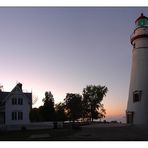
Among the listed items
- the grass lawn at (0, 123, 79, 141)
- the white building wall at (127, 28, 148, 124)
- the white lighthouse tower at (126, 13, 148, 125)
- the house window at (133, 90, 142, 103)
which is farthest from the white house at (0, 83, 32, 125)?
the house window at (133, 90, 142, 103)

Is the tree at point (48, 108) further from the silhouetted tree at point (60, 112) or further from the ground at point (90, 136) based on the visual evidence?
the ground at point (90, 136)

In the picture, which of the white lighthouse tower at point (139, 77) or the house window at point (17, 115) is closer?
the white lighthouse tower at point (139, 77)

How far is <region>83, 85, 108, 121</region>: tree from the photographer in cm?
4872

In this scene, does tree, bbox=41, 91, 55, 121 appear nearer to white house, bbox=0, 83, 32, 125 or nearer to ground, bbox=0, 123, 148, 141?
white house, bbox=0, 83, 32, 125

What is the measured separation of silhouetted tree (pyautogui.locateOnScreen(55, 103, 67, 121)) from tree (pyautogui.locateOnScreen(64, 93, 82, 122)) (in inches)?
28.4

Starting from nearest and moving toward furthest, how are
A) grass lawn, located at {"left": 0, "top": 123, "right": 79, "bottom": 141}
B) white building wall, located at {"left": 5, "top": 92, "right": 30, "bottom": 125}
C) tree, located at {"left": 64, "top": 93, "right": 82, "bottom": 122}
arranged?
grass lawn, located at {"left": 0, "top": 123, "right": 79, "bottom": 141}, white building wall, located at {"left": 5, "top": 92, "right": 30, "bottom": 125}, tree, located at {"left": 64, "top": 93, "right": 82, "bottom": 122}

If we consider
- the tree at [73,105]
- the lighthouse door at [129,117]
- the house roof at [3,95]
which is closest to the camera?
the lighthouse door at [129,117]

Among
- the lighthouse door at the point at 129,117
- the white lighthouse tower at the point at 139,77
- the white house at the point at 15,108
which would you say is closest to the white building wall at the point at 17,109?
the white house at the point at 15,108

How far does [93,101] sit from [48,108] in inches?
273

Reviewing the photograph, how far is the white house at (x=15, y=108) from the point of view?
46.7m

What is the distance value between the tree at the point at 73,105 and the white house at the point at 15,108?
29.8 feet

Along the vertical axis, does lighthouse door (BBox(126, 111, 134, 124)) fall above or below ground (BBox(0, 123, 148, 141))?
above
